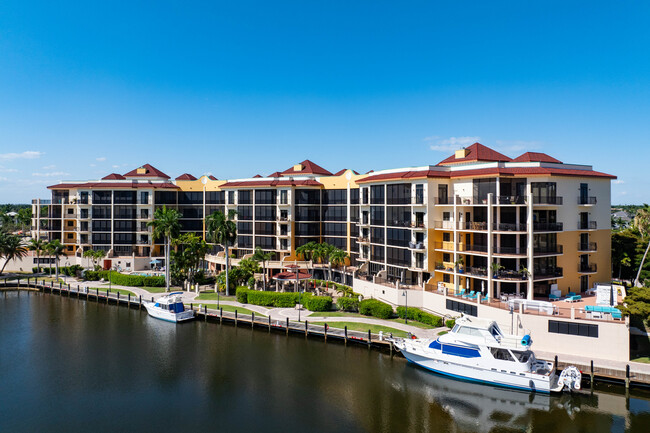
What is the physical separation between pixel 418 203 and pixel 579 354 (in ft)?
74.5

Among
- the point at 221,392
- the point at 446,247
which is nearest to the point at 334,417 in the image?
the point at 221,392

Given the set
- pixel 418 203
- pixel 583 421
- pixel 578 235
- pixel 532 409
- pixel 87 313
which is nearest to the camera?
pixel 583 421

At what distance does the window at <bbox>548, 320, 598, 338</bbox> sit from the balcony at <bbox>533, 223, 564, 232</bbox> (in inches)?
426

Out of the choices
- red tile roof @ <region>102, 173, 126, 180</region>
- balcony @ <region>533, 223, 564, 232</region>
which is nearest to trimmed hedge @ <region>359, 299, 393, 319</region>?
balcony @ <region>533, 223, 564, 232</region>

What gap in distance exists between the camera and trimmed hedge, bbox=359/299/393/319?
48.6m

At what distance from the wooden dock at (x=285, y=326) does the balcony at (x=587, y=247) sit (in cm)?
Answer: 1699

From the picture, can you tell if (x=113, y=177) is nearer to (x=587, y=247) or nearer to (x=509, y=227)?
(x=509, y=227)

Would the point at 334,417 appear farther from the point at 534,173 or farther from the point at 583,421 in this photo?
the point at 534,173

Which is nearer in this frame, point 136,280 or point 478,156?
point 478,156

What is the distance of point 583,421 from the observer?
29484mm

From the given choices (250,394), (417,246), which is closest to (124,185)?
(417,246)

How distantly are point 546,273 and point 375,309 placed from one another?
1877 cm

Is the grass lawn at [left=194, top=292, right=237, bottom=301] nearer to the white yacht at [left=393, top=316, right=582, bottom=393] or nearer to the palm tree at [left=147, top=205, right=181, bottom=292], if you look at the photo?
the palm tree at [left=147, top=205, right=181, bottom=292]

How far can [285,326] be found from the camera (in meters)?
47.9
